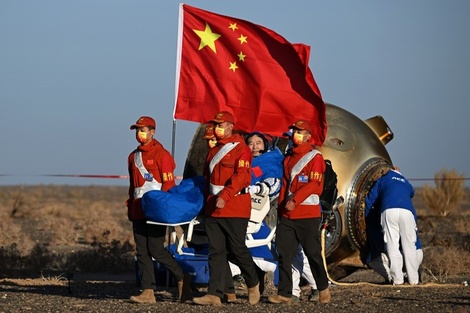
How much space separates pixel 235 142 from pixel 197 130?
371cm

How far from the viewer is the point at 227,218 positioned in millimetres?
12438

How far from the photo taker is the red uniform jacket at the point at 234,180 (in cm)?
1237

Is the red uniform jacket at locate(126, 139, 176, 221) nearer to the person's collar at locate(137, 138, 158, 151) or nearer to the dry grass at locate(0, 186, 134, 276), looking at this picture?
the person's collar at locate(137, 138, 158, 151)

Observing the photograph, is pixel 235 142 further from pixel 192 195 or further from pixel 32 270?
pixel 32 270

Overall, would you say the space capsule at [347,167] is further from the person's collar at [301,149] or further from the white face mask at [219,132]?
the white face mask at [219,132]

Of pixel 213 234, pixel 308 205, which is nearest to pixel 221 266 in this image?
pixel 213 234

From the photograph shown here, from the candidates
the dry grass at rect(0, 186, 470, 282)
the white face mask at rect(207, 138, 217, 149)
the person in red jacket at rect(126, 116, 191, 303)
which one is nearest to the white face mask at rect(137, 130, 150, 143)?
the person in red jacket at rect(126, 116, 191, 303)

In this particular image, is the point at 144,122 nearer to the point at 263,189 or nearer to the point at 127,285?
the point at 263,189

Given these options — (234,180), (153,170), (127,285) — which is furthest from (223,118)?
(127,285)

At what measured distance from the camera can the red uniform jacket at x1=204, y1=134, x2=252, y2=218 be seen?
12367 mm

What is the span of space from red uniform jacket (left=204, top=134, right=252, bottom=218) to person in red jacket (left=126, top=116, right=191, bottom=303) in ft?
1.96

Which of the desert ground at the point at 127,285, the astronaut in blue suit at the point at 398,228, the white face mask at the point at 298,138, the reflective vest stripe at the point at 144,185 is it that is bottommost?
the desert ground at the point at 127,285

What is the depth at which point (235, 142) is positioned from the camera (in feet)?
41.3

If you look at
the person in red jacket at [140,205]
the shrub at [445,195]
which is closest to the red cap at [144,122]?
the person in red jacket at [140,205]
